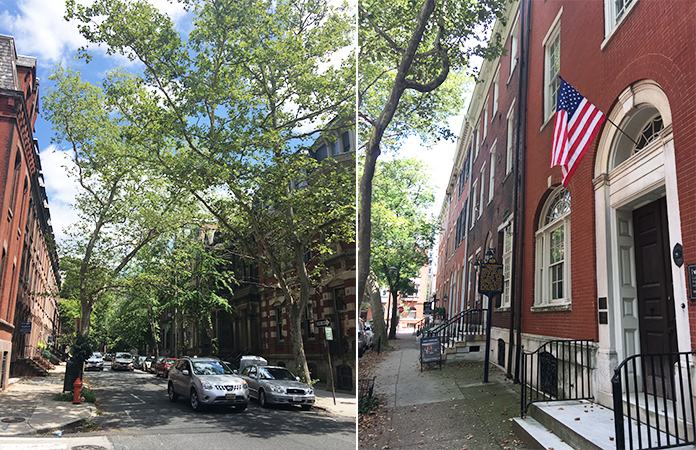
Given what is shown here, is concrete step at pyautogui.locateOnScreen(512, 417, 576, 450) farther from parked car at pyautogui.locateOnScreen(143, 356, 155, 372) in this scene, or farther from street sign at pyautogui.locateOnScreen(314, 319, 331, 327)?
parked car at pyautogui.locateOnScreen(143, 356, 155, 372)

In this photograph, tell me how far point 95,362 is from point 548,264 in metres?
4.96

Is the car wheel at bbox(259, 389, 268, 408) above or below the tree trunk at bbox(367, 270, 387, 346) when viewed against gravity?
below

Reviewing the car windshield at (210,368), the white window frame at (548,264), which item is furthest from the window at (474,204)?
the car windshield at (210,368)

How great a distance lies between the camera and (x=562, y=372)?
17.3 feet

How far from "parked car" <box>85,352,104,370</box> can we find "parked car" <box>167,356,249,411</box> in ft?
2.33

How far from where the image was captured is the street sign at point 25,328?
154 inches

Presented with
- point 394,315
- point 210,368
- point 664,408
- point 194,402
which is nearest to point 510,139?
point 394,315

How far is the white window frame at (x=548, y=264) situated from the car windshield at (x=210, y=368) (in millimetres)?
3579

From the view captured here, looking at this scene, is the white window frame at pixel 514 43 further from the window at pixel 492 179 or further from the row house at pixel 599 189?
the window at pixel 492 179

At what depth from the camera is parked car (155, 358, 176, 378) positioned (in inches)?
184

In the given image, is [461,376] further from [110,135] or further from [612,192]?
[110,135]

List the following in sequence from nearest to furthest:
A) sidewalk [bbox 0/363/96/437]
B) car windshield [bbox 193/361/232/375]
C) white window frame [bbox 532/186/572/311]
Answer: sidewalk [bbox 0/363/96/437], car windshield [bbox 193/361/232/375], white window frame [bbox 532/186/572/311]

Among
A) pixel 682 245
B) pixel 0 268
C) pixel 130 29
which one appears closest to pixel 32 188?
pixel 0 268

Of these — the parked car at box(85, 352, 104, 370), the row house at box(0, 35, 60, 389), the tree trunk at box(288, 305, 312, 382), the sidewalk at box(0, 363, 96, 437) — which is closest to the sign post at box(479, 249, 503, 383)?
the tree trunk at box(288, 305, 312, 382)
